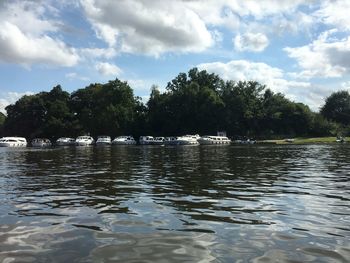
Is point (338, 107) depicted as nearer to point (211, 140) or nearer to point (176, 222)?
point (211, 140)

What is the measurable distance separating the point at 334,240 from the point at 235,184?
13.7m

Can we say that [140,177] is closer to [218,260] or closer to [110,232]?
[110,232]

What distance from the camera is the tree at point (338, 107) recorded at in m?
185

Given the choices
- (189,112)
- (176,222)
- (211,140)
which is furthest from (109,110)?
(176,222)

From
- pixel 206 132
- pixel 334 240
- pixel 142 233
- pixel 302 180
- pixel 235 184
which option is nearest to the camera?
pixel 334 240

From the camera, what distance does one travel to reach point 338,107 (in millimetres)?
187750

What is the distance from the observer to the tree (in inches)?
7279

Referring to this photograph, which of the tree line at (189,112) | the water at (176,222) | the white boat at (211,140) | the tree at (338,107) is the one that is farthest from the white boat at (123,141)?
the water at (176,222)

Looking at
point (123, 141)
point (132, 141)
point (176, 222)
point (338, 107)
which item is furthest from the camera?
point (338, 107)

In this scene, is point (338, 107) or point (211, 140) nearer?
point (211, 140)

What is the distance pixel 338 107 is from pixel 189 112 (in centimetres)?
6683

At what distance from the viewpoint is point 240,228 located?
14.1 metres

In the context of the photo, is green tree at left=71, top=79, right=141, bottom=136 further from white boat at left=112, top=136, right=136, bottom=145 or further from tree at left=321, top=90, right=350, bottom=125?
tree at left=321, top=90, right=350, bottom=125

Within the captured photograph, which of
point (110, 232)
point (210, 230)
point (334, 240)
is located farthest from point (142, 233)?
point (334, 240)
